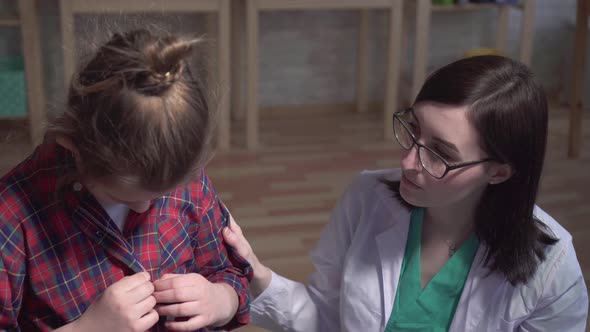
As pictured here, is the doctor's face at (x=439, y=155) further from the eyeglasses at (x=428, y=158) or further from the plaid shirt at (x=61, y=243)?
the plaid shirt at (x=61, y=243)

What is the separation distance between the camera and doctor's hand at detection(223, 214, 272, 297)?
3.46 ft

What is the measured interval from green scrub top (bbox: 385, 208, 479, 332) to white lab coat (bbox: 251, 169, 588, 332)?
0.02 metres

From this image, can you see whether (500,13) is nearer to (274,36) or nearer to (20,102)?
(274,36)

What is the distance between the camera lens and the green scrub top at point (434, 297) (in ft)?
3.92

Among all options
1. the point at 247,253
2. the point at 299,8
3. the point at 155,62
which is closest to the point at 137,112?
the point at 155,62

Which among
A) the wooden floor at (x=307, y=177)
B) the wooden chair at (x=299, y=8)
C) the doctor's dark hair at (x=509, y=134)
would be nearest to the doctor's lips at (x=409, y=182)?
the doctor's dark hair at (x=509, y=134)

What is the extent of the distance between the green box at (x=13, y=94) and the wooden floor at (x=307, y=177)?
824mm

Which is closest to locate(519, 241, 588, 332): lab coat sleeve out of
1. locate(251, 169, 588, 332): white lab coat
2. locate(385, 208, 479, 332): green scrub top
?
locate(251, 169, 588, 332): white lab coat

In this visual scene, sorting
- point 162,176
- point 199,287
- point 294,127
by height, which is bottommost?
point 294,127

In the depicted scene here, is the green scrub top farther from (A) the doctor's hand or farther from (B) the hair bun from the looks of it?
(B) the hair bun

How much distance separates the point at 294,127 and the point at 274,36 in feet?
1.57

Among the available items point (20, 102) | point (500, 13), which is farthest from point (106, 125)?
point (500, 13)

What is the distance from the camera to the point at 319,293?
1.35m

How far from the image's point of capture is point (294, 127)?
3.40m
